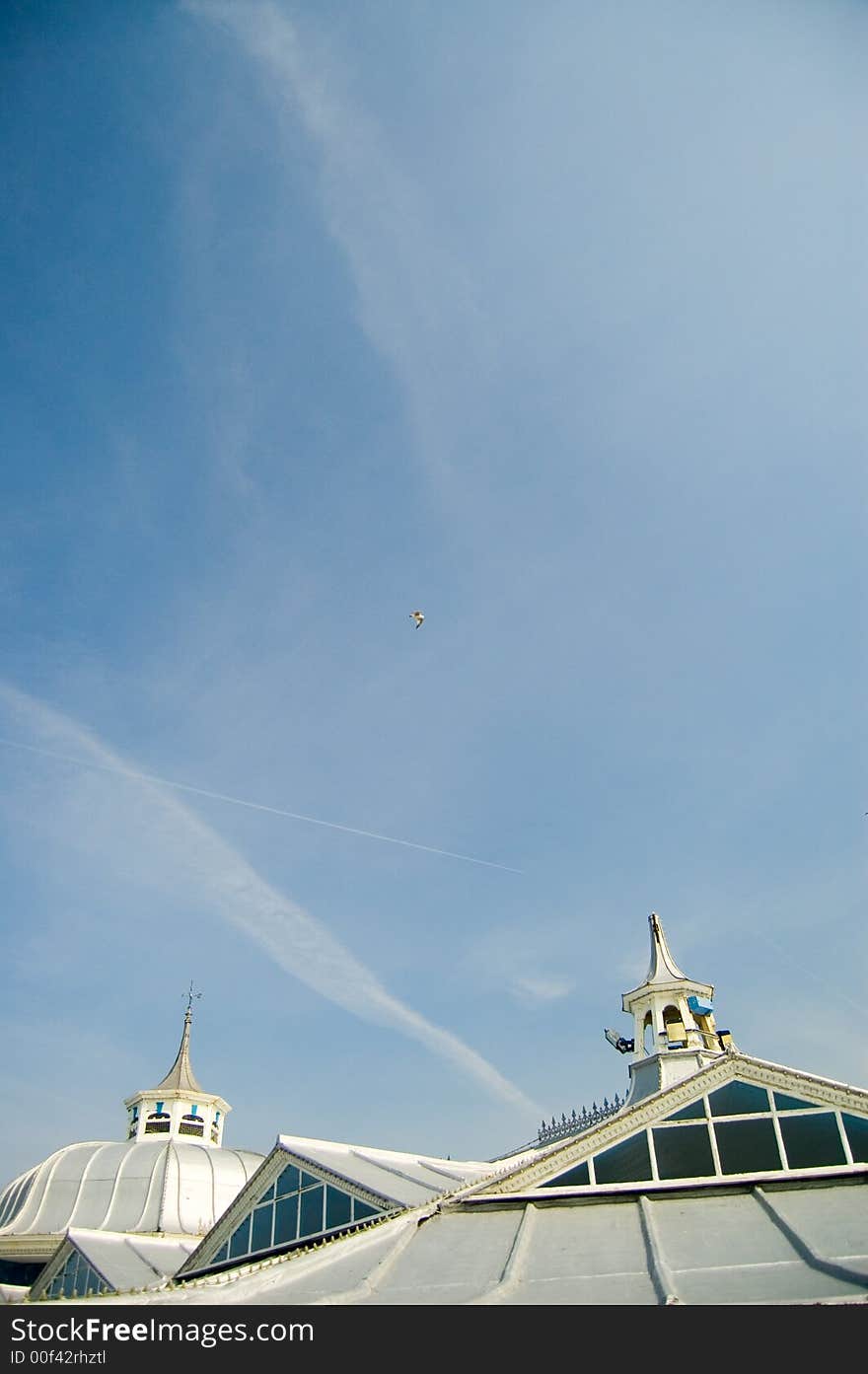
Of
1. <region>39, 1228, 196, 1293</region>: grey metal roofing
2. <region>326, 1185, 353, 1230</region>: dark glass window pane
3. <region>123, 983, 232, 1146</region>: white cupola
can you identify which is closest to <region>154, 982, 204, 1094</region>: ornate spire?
<region>123, 983, 232, 1146</region>: white cupola

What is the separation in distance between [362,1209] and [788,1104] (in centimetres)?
1056

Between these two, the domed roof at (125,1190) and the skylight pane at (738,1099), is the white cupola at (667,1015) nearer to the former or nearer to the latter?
the skylight pane at (738,1099)

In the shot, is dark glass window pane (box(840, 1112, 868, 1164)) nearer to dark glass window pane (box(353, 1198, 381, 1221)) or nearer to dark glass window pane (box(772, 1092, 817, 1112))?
dark glass window pane (box(772, 1092, 817, 1112))

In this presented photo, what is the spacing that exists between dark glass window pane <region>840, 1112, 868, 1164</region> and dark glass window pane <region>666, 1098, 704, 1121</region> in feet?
9.37

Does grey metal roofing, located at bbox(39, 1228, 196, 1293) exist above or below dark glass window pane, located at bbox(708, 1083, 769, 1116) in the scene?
below

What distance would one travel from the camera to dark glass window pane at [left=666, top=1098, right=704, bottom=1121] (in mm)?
17891

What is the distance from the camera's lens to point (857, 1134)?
54.3ft

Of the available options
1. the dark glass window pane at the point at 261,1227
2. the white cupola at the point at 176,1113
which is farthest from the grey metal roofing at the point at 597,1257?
the white cupola at the point at 176,1113

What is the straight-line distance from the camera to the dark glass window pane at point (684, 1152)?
665 inches

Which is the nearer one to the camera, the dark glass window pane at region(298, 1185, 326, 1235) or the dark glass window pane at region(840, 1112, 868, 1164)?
the dark glass window pane at region(840, 1112, 868, 1164)

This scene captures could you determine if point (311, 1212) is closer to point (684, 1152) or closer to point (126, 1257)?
point (684, 1152)
